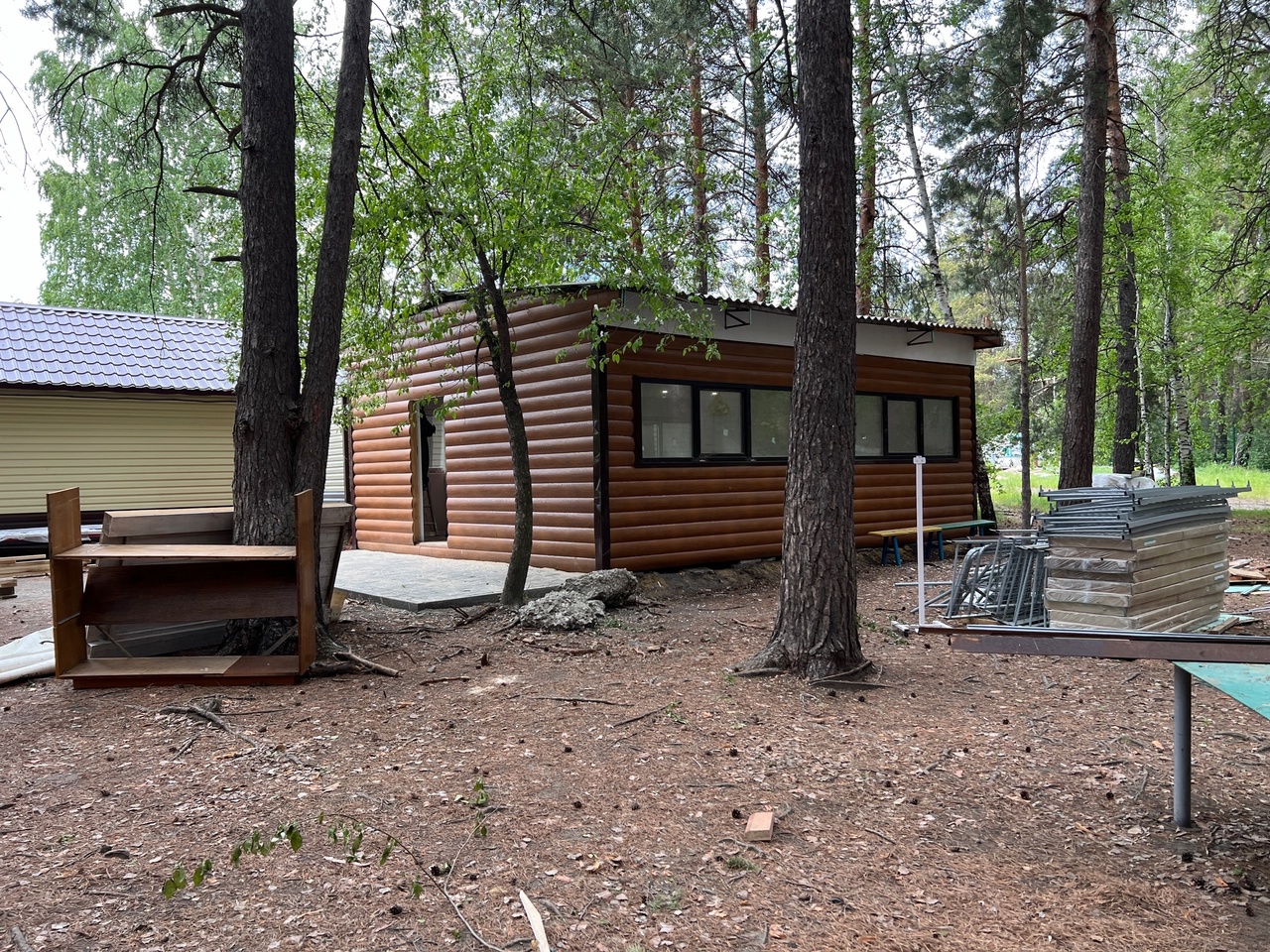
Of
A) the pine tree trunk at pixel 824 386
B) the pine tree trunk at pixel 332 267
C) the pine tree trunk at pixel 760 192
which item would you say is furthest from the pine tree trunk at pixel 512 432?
the pine tree trunk at pixel 760 192

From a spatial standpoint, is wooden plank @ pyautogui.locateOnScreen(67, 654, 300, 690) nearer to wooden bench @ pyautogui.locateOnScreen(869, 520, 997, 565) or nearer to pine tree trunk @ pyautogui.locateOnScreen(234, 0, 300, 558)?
pine tree trunk @ pyautogui.locateOnScreen(234, 0, 300, 558)

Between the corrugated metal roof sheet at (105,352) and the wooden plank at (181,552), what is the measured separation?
8.55 meters

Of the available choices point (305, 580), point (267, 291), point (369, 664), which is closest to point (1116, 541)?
point (369, 664)

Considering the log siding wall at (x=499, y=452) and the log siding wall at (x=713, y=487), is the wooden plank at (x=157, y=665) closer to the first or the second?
the log siding wall at (x=499, y=452)

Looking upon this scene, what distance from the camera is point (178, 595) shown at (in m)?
5.53

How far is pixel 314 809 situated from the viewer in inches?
136

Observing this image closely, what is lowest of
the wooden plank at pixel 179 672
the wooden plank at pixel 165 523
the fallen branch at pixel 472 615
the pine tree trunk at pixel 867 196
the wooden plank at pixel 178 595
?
the fallen branch at pixel 472 615

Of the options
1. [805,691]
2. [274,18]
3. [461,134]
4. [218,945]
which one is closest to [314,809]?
[218,945]

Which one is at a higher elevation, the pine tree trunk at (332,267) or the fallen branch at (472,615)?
the pine tree trunk at (332,267)

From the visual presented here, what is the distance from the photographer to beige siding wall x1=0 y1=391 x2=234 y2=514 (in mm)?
12852

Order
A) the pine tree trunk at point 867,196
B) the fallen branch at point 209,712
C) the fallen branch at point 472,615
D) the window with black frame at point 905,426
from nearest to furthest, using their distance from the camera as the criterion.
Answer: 1. the fallen branch at point 209,712
2. the fallen branch at point 472,615
3. the pine tree trunk at point 867,196
4. the window with black frame at point 905,426

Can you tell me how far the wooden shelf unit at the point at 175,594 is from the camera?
17.2 ft

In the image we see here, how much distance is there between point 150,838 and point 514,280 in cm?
600

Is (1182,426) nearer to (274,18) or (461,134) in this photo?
(461,134)
